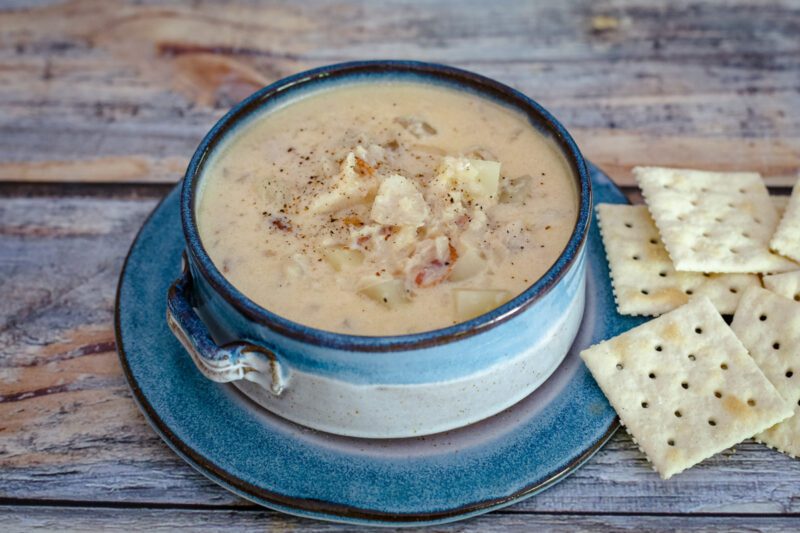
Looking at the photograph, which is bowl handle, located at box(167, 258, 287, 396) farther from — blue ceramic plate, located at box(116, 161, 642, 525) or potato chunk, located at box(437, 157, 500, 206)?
potato chunk, located at box(437, 157, 500, 206)

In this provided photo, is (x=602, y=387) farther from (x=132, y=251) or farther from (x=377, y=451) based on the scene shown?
(x=132, y=251)

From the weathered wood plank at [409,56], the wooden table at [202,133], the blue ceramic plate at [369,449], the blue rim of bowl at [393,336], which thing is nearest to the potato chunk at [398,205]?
the blue rim of bowl at [393,336]

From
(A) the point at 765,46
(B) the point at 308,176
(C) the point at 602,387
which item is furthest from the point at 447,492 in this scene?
(A) the point at 765,46

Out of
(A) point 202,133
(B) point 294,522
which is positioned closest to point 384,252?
(B) point 294,522

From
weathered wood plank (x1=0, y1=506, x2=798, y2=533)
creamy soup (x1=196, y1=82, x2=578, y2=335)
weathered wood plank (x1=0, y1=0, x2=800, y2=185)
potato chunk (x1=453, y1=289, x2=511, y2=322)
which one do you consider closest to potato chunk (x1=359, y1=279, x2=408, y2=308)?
creamy soup (x1=196, y1=82, x2=578, y2=335)

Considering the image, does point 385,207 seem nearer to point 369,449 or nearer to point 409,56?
point 369,449

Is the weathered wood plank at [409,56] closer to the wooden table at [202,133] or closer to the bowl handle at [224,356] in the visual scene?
the wooden table at [202,133]
